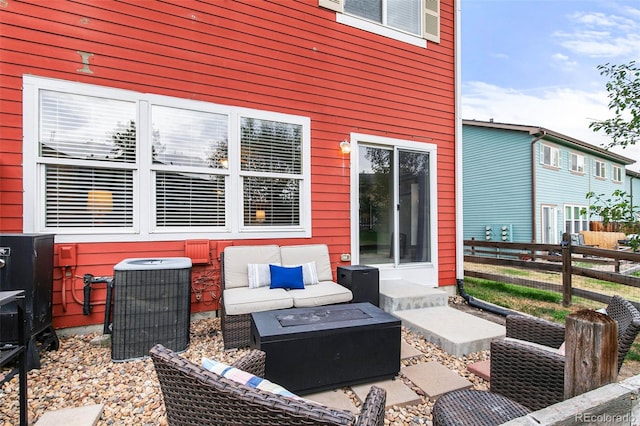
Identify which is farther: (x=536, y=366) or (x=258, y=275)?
(x=258, y=275)

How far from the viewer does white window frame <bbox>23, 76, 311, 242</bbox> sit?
3.11 m

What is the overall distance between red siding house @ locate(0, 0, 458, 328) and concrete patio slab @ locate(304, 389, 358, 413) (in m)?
2.15

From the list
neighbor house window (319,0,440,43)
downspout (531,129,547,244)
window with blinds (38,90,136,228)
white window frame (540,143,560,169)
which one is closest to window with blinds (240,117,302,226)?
window with blinds (38,90,136,228)

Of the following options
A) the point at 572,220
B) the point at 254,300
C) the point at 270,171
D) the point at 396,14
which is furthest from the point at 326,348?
the point at 572,220

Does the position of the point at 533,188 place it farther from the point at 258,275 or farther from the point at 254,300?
the point at 254,300

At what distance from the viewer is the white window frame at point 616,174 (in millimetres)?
16391

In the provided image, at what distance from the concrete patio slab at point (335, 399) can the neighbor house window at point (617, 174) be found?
21230 mm

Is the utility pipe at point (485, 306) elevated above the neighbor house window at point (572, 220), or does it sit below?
below

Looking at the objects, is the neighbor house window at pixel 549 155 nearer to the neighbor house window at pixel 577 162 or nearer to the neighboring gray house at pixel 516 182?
the neighboring gray house at pixel 516 182

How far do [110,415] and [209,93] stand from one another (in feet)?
11.3

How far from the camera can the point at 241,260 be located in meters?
3.67

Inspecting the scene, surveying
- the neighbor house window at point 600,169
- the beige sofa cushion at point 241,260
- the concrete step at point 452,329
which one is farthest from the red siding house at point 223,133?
the neighbor house window at point 600,169

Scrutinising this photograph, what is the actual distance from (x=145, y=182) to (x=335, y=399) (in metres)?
3.08

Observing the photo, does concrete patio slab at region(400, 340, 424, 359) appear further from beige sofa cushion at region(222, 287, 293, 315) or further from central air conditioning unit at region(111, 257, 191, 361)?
central air conditioning unit at region(111, 257, 191, 361)
